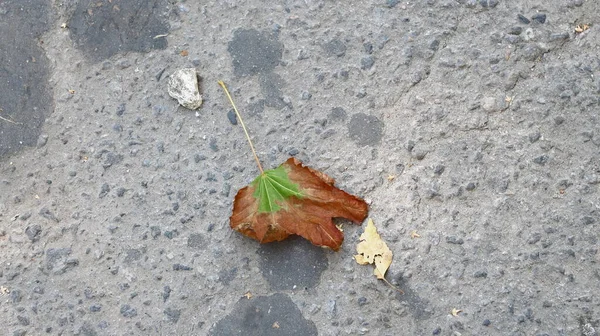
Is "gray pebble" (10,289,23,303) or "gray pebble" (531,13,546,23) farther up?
"gray pebble" (531,13,546,23)

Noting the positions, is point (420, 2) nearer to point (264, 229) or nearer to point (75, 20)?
point (264, 229)

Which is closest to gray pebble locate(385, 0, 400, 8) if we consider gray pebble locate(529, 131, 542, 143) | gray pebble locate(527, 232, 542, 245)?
gray pebble locate(529, 131, 542, 143)

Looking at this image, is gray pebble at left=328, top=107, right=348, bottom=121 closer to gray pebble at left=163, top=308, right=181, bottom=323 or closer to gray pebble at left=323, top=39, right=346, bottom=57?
gray pebble at left=323, top=39, right=346, bottom=57

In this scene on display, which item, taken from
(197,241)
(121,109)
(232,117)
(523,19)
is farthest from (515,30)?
(121,109)

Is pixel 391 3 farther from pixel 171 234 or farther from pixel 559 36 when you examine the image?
pixel 171 234

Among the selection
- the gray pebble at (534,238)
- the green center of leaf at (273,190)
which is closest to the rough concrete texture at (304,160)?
the gray pebble at (534,238)

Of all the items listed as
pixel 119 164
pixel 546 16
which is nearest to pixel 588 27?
pixel 546 16

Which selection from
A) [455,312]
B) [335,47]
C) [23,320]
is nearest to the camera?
[455,312]
